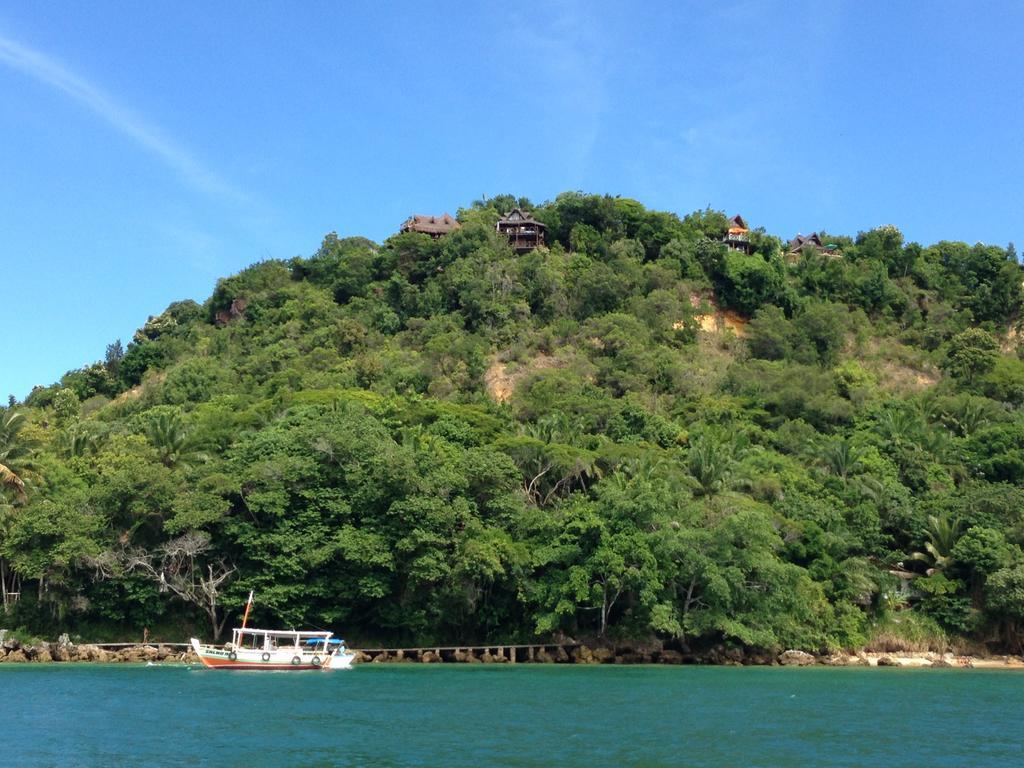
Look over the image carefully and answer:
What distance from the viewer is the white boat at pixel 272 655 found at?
3994 centimetres

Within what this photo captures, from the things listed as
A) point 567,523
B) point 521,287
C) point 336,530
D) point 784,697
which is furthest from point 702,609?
point 521,287

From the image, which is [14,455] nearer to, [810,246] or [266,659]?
[266,659]

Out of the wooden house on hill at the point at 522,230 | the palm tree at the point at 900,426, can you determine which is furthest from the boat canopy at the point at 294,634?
the wooden house on hill at the point at 522,230

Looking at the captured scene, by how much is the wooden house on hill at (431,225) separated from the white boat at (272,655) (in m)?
56.4

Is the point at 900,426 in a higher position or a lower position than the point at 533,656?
higher

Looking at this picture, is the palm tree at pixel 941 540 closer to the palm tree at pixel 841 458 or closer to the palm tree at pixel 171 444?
the palm tree at pixel 841 458

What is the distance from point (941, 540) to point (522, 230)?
4962cm

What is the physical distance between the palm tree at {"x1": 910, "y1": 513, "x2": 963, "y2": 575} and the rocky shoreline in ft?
15.6

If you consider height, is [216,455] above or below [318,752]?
above

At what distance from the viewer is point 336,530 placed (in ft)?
148

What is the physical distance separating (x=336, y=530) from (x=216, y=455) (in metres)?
10.6

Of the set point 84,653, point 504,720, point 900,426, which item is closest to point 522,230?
point 900,426

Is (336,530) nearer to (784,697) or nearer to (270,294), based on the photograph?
(784,697)

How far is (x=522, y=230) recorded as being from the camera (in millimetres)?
88375
